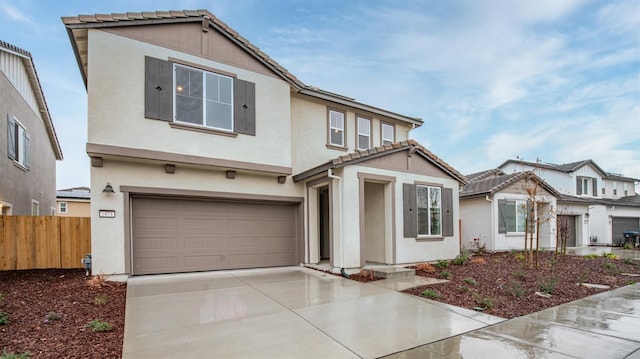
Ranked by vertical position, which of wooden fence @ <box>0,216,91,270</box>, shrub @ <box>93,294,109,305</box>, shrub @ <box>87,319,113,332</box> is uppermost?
wooden fence @ <box>0,216,91,270</box>

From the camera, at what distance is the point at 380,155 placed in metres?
9.95

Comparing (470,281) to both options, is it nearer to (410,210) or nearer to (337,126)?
(410,210)

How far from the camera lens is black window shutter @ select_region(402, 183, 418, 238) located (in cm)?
1033

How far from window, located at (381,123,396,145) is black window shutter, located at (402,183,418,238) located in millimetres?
2968

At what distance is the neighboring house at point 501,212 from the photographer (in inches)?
603

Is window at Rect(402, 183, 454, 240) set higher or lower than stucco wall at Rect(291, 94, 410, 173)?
lower

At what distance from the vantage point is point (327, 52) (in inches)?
623

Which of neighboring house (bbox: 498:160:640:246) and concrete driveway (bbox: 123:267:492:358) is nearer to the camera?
concrete driveway (bbox: 123:267:492:358)

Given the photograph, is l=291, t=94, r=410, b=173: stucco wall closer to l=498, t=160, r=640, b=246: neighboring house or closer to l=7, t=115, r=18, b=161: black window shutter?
l=7, t=115, r=18, b=161: black window shutter

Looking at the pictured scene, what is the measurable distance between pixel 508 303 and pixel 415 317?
2.24 m

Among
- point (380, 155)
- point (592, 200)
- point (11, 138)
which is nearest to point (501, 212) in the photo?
point (380, 155)

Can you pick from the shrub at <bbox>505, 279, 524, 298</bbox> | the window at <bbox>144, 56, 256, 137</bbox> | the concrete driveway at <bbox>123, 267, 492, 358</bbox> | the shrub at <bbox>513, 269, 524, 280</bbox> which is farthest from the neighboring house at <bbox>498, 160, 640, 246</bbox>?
Answer: the window at <bbox>144, 56, 256, 137</bbox>

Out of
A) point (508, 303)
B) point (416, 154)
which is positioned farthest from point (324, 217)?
point (508, 303)

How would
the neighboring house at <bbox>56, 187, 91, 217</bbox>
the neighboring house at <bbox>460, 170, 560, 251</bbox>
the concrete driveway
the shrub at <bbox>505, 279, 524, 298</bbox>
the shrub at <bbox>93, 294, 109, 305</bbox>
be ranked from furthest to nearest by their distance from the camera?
the neighboring house at <bbox>56, 187, 91, 217</bbox> → the neighboring house at <bbox>460, 170, 560, 251</bbox> → the shrub at <bbox>505, 279, 524, 298</bbox> → the shrub at <bbox>93, 294, 109, 305</bbox> → the concrete driveway
